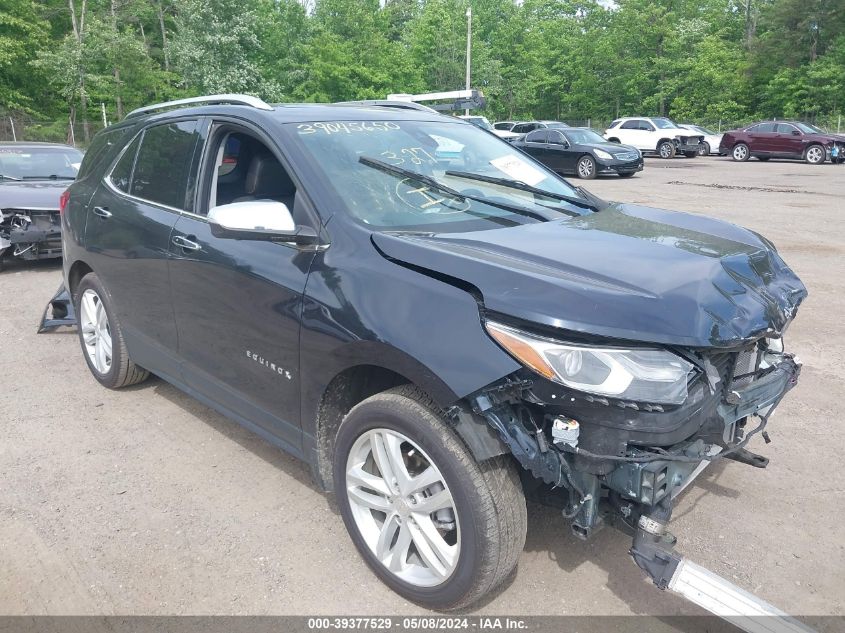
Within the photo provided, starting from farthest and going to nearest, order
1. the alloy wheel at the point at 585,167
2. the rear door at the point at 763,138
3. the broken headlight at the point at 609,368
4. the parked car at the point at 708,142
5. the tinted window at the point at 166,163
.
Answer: the parked car at the point at 708,142 → the rear door at the point at 763,138 → the alloy wheel at the point at 585,167 → the tinted window at the point at 166,163 → the broken headlight at the point at 609,368

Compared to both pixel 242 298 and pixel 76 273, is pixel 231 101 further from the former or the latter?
pixel 76 273

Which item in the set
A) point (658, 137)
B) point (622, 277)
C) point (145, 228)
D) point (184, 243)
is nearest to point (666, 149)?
point (658, 137)

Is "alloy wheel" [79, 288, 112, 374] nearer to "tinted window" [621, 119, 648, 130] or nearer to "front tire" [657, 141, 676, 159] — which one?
"front tire" [657, 141, 676, 159]

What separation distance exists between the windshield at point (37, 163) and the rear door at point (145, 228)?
6314 mm

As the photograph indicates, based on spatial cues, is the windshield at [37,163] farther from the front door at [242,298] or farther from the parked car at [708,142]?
the parked car at [708,142]

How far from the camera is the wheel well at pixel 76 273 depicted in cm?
496

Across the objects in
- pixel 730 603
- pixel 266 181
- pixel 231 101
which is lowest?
pixel 730 603

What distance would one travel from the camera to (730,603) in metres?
2.34

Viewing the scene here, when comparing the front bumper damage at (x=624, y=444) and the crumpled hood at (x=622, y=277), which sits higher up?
the crumpled hood at (x=622, y=277)

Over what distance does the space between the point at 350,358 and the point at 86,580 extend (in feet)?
4.98

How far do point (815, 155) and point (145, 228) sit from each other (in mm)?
28868

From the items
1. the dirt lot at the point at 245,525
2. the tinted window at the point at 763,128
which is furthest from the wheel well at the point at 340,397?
the tinted window at the point at 763,128

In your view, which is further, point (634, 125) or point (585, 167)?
point (634, 125)

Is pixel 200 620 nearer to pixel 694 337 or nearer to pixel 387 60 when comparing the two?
pixel 694 337
